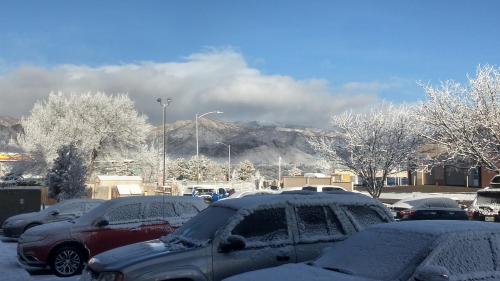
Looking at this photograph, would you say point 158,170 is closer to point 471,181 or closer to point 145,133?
point 145,133

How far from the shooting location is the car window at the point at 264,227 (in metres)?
7.23

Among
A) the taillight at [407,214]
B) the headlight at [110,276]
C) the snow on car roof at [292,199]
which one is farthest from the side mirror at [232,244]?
the taillight at [407,214]

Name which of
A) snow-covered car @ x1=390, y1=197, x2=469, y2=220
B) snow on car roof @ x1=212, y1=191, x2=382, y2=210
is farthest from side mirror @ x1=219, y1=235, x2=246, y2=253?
snow-covered car @ x1=390, y1=197, x2=469, y2=220

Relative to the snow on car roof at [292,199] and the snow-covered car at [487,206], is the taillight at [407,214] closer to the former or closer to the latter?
the snow-covered car at [487,206]

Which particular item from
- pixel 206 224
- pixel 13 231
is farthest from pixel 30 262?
pixel 13 231

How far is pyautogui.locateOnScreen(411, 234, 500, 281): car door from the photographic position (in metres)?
5.43

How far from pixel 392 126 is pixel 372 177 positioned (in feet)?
13.5

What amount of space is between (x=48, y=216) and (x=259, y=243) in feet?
41.9

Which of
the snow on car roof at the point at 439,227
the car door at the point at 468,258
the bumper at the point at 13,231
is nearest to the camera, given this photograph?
the car door at the point at 468,258

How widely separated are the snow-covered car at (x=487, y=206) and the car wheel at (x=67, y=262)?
12.8m

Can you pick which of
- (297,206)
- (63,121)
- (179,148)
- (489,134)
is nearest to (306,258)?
(297,206)

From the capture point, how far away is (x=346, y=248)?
621 centimetres

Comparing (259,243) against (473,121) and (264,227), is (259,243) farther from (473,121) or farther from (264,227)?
(473,121)

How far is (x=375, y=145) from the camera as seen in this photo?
40969 mm
